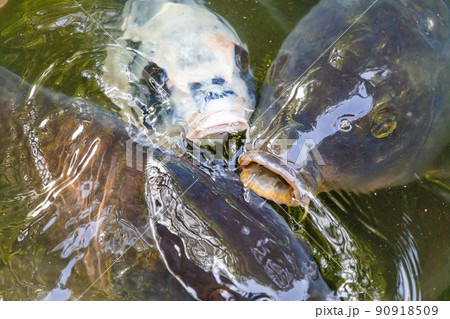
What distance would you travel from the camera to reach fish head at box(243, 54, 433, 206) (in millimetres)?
2625

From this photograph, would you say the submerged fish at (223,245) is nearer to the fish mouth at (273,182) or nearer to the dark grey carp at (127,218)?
the dark grey carp at (127,218)

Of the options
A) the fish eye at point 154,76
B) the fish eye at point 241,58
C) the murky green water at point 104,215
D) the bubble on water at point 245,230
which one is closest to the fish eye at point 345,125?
the murky green water at point 104,215

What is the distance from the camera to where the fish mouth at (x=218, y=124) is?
2.99 meters

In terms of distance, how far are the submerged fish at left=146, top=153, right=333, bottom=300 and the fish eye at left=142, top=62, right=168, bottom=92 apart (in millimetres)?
654

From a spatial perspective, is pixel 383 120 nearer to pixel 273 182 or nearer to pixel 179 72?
pixel 273 182

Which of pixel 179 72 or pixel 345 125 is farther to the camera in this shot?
pixel 179 72

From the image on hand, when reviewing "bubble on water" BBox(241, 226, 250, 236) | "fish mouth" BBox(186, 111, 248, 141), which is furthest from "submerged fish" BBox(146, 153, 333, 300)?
"fish mouth" BBox(186, 111, 248, 141)

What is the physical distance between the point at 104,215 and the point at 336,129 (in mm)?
1297

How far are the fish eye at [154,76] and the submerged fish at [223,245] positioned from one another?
2.15ft

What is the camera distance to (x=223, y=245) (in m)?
2.52

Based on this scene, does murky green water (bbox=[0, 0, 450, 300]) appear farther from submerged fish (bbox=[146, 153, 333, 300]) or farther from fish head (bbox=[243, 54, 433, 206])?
fish head (bbox=[243, 54, 433, 206])

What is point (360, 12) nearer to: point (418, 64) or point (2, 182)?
point (418, 64)

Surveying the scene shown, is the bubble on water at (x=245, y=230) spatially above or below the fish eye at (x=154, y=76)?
below

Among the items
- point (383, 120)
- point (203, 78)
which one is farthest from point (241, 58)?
point (383, 120)
